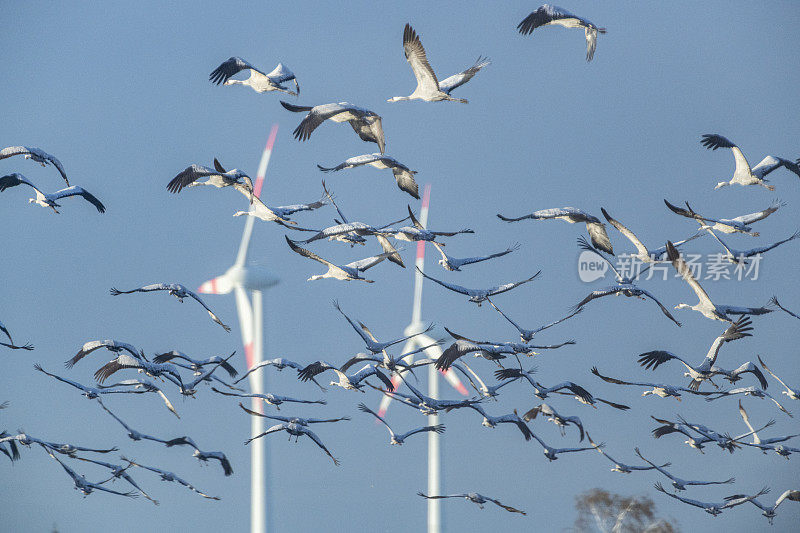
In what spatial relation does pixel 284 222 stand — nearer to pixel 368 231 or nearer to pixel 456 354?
pixel 368 231

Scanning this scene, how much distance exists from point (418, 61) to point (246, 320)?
18.5 metres

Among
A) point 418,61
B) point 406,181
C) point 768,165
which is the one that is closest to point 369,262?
point 406,181

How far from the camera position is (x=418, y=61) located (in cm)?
3488

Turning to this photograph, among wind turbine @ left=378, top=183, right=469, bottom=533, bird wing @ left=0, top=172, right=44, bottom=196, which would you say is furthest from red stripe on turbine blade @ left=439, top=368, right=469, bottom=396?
bird wing @ left=0, top=172, right=44, bottom=196

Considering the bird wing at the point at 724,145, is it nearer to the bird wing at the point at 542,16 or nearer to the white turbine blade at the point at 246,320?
the bird wing at the point at 542,16

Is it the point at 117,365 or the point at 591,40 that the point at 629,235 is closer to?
the point at 591,40

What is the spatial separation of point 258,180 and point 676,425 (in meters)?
17.9

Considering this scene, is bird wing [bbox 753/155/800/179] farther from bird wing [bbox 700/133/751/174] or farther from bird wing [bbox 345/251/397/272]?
bird wing [bbox 345/251/397/272]

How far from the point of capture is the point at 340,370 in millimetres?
41125

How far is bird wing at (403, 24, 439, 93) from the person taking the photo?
113ft

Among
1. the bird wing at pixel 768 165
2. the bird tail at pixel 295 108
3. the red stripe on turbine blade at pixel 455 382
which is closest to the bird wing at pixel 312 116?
the bird tail at pixel 295 108

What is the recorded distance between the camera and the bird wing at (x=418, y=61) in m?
34.4

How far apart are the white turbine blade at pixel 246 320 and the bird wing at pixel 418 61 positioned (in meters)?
16.6

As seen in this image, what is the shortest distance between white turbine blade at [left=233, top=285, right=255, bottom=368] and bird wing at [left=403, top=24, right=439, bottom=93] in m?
16.6
